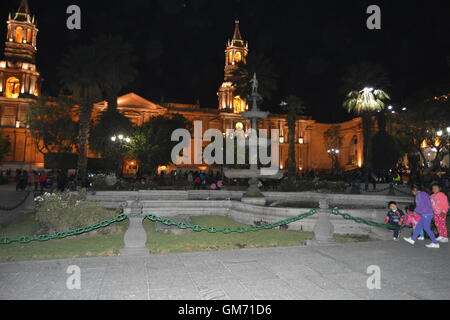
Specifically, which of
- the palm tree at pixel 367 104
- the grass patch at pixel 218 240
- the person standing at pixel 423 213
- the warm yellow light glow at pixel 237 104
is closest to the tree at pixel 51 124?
the palm tree at pixel 367 104

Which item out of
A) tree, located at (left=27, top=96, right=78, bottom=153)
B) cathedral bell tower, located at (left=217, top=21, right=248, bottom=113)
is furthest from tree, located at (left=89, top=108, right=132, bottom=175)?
cathedral bell tower, located at (left=217, top=21, right=248, bottom=113)

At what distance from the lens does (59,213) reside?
9.36 m

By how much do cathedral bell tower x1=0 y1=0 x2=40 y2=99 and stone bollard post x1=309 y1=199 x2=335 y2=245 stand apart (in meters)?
65.6

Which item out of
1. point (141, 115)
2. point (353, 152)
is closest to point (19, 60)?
point (141, 115)

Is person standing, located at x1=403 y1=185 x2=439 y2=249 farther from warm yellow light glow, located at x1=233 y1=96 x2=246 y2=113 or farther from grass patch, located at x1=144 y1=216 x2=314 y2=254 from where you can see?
warm yellow light glow, located at x1=233 y1=96 x2=246 y2=113

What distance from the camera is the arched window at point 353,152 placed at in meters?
67.8

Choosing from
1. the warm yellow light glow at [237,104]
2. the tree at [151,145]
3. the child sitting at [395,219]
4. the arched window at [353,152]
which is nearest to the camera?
the child sitting at [395,219]

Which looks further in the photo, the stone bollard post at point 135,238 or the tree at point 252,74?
the tree at point 252,74

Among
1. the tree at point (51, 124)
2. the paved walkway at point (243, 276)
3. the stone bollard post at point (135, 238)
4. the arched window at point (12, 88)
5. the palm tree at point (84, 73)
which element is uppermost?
the arched window at point (12, 88)

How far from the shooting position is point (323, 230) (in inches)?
318

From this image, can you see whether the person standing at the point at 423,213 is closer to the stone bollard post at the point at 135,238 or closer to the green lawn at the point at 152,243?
the green lawn at the point at 152,243

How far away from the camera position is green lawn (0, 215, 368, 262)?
23.9 ft

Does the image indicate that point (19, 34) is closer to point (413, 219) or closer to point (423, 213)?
point (413, 219)

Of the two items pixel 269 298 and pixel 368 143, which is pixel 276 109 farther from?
pixel 269 298
